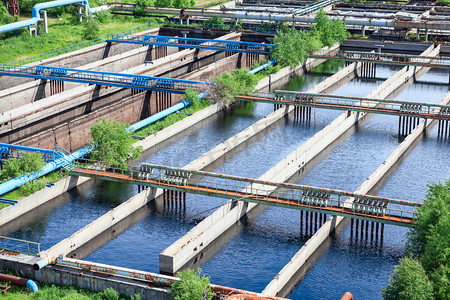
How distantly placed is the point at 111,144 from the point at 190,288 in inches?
722

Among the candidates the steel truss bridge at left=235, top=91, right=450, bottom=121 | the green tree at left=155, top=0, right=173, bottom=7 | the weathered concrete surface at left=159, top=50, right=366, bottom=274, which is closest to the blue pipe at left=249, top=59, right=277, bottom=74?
the steel truss bridge at left=235, top=91, right=450, bottom=121

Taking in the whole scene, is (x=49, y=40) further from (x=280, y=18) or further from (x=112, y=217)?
(x=112, y=217)

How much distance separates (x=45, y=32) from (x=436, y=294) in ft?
210

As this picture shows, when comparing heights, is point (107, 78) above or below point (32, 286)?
above

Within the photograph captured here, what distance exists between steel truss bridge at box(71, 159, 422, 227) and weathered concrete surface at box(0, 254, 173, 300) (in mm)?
9935

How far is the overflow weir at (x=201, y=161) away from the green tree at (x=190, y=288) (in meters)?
2.14

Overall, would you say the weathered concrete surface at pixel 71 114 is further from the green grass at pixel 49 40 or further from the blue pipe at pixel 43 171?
the green grass at pixel 49 40

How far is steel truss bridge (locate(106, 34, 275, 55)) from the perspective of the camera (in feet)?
267

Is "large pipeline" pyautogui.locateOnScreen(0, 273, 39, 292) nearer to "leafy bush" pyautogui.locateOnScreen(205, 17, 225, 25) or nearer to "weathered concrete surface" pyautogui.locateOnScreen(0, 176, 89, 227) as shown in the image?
"weathered concrete surface" pyautogui.locateOnScreen(0, 176, 89, 227)

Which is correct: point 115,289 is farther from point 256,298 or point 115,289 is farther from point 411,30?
point 411,30

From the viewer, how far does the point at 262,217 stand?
4338cm

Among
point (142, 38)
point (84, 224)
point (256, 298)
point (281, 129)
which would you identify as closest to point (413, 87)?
point (281, 129)

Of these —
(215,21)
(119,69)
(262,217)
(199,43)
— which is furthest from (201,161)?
(215,21)

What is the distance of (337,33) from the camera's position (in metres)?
88.8
